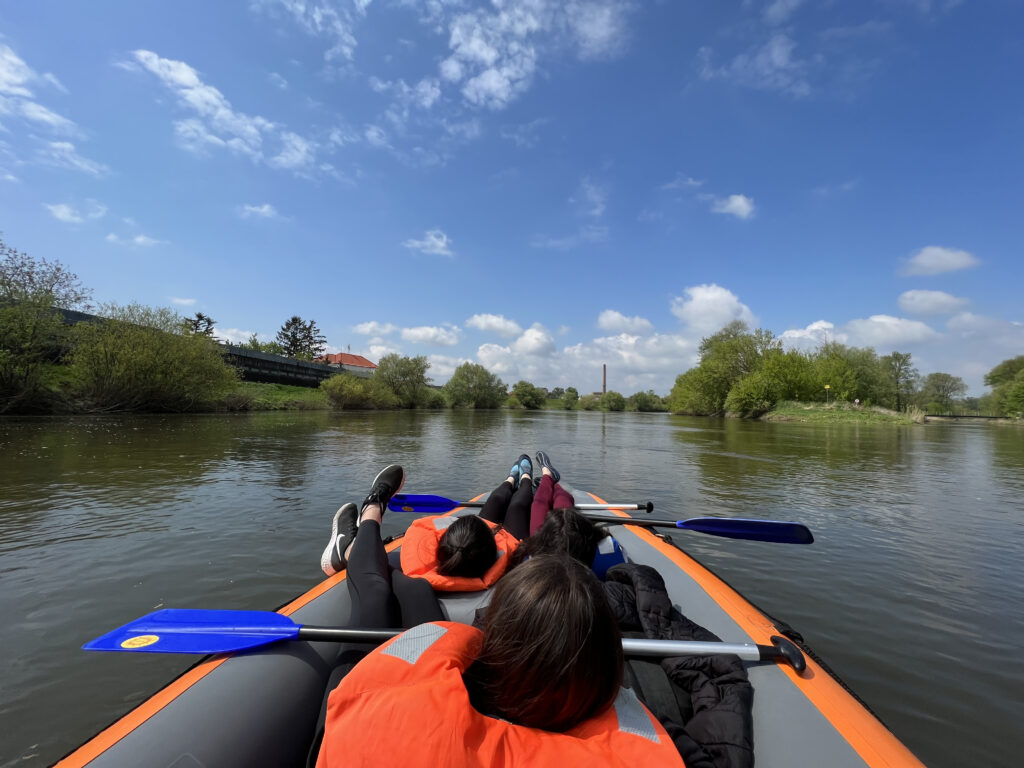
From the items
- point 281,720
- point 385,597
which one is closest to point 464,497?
point 385,597

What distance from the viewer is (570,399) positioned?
87.6 m

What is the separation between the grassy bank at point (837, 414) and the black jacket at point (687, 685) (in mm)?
42457

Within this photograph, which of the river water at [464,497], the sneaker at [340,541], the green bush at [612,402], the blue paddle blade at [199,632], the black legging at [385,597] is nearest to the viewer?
the blue paddle blade at [199,632]

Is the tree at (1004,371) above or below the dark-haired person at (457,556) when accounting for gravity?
above

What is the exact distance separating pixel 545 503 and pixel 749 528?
2001 mm

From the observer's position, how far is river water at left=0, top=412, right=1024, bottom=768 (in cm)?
261

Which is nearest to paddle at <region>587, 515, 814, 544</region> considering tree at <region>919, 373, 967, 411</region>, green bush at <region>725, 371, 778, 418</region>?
green bush at <region>725, 371, 778, 418</region>

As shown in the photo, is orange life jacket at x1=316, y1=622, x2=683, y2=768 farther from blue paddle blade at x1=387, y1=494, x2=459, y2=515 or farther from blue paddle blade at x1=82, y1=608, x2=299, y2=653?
blue paddle blade at x1=387, y1=494, x2=459, y2=515

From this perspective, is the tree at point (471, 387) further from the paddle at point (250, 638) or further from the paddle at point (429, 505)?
the paddle at point (250, 638)

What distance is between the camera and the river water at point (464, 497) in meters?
2.61

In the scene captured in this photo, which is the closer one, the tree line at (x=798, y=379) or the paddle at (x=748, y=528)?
the paddle at (x=748, y=528)

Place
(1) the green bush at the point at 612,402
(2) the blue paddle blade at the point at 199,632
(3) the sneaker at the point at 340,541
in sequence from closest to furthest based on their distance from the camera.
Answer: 1. (2) the blue paddle blade at the point at 199,632
2. (3) the sneaker at the point at 340,541
3. (1) the green bush at the point at 612,402

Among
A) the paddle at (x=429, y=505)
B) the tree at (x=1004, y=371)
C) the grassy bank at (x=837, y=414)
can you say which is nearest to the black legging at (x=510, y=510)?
the paddle at (x=429, y=505)

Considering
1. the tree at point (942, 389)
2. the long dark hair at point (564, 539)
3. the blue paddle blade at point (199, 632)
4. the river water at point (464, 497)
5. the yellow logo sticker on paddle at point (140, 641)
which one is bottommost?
the river water at point (464, 497)
